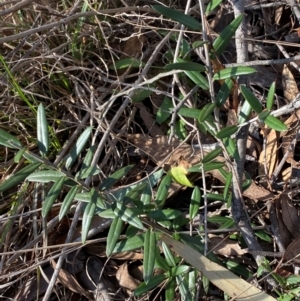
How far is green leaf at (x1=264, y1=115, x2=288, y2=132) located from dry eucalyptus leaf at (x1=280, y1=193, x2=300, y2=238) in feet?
1.31

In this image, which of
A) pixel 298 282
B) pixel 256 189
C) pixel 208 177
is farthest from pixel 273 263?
pixel 208 177

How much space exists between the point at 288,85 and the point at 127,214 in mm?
785

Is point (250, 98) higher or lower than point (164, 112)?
higher

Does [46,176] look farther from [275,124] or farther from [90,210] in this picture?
[275,124]

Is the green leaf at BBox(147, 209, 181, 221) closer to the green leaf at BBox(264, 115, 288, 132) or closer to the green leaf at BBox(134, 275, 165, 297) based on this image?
the green leaf at BBox(134, 275, 165, 297)

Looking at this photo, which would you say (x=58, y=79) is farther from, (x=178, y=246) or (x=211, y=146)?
(x=178, y=246)

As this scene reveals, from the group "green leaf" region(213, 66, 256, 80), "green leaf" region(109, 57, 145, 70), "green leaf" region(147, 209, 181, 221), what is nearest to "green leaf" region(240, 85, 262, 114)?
"green leaf" region(213, 66, 256, 80)

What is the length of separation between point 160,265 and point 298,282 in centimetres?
37

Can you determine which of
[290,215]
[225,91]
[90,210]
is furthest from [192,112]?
[290,215]

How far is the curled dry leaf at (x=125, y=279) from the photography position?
1544mm

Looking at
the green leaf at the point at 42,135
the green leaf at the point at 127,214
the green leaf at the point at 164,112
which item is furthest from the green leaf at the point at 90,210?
the green leaf at the point at 164,112

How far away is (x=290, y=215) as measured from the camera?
1520 mm

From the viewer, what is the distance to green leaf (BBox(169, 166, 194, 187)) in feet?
4.86

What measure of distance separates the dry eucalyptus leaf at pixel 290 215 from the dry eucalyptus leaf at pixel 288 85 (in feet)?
1.13
